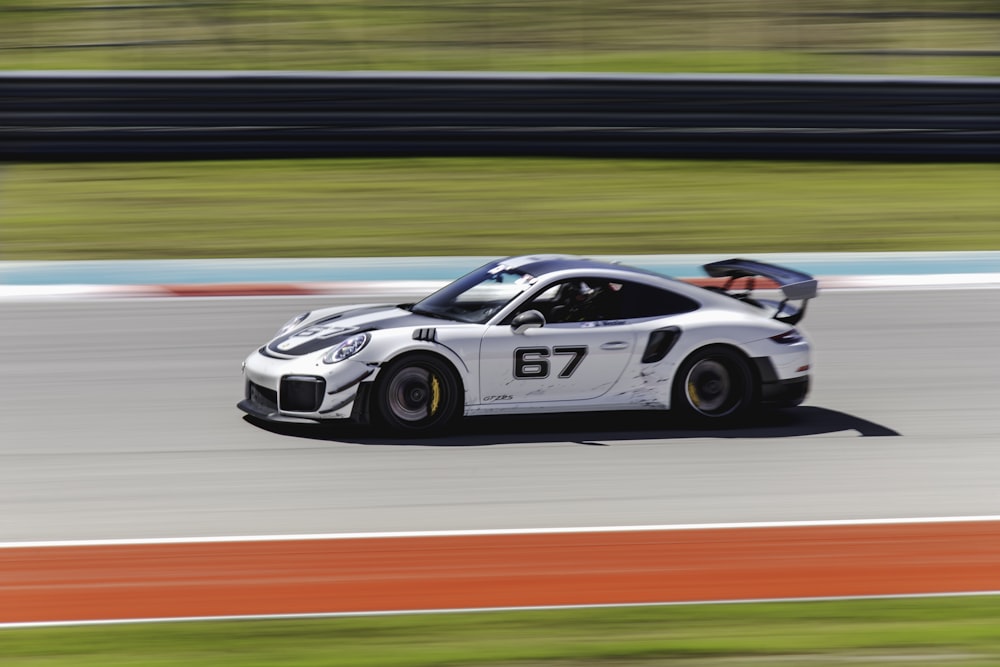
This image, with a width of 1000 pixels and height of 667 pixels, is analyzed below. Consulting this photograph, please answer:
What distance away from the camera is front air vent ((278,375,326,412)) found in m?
7.96

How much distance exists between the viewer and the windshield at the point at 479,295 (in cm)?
836

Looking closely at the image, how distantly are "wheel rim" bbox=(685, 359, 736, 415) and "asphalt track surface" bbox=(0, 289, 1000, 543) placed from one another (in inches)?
8.4

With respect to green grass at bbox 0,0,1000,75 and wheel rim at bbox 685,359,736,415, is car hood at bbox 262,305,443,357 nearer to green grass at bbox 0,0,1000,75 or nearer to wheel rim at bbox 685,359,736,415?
wheel rim at bbox 685,359,736,415

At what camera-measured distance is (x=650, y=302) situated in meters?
8.56

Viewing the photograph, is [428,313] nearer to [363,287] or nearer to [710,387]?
[710,387]

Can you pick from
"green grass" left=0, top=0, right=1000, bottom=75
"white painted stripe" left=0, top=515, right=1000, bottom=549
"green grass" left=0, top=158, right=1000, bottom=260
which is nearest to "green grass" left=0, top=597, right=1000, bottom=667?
"white painted stripe" left=0, top=515, right=1000, bottom=549

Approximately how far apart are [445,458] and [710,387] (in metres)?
1.87

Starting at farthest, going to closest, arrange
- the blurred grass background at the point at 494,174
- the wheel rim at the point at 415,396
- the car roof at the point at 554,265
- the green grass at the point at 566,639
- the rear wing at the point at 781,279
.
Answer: the blurred grass background at the point at 494,174 < the rear wing at the point at 781,279 < the car roof at the point at 554,265 < the wheel rim at the point at 415,396 < the green grass at the point at 566,639

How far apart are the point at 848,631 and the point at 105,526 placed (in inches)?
136

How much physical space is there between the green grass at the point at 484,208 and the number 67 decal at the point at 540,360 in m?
5.85

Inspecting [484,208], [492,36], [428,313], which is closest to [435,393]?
[428,313]

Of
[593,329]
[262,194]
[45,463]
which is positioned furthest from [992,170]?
[45,463]

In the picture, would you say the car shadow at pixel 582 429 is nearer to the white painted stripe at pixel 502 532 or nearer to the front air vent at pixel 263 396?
the front air vent at pixel 263 396

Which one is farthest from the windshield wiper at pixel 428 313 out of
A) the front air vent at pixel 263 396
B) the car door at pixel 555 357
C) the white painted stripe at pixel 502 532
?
the white painted stripe at pixel 502 532
